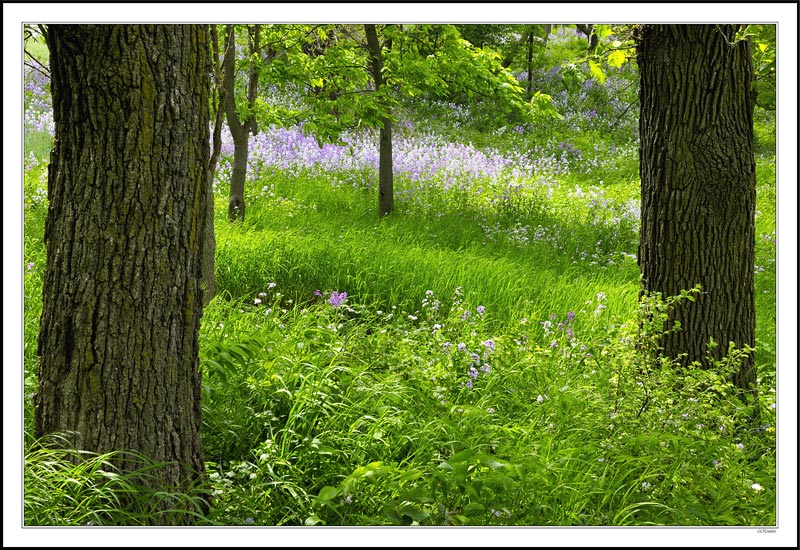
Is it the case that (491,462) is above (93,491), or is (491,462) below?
above

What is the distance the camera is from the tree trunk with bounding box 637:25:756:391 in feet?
13.0

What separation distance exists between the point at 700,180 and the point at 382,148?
4484 millimetres

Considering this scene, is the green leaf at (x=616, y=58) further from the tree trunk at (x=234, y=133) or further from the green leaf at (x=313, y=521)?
the green leaf at (x=313, y=521)

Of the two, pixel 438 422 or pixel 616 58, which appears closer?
pixel 438 422

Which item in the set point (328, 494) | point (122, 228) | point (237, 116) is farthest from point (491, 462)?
point (237, 116)

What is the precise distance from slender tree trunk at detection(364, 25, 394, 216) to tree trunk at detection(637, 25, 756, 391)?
3929 mm

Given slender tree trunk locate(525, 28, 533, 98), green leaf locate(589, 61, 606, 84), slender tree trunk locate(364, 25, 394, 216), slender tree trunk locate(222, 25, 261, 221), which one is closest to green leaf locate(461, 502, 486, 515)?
green leaf locate(589, 61, 606, 84)

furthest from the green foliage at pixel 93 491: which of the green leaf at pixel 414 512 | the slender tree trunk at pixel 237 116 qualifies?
the slender tree trunk at pixel 237 116

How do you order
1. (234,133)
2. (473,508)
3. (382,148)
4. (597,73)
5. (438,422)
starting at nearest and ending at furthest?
(473,508)
(438,422)
(597,73)
(234,133)
(382,148)

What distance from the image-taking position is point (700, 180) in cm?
404

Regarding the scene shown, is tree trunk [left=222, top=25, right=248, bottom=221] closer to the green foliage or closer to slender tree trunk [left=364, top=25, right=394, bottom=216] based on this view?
slender tree trunk [left=364, top=25, right=394, bottom=216]

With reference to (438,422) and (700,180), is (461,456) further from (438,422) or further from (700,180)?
(700,180)

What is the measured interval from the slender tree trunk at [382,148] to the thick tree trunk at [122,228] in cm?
521

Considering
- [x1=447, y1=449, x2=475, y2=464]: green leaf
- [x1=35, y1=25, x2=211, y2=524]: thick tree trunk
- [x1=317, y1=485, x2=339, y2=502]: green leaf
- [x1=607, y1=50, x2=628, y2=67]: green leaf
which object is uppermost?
[x1=607, y1=50, x2=628, y2=67]: green leaf
